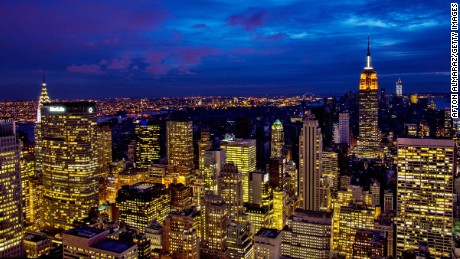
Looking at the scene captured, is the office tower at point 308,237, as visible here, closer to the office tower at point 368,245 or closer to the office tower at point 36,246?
the office tower at point 368,245

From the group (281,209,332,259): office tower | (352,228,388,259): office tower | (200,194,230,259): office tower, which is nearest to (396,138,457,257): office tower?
(352,228,388,259): office tower

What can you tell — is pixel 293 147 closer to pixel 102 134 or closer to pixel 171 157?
pixel 171 157

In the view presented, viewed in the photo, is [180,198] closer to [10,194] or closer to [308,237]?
[308,237]

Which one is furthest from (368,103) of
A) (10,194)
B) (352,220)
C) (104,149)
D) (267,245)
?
(10,194)

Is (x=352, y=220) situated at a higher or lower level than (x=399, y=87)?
lower

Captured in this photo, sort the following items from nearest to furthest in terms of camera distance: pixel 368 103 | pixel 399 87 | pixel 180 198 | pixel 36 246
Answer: pixel 36 246
pixel 180 198
pixel 368 103
pixel 399 87

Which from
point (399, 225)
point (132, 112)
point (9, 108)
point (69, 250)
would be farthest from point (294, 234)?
point (132, 112)
